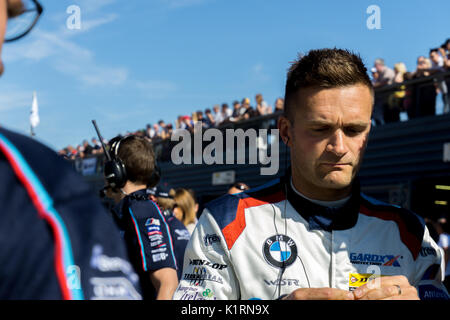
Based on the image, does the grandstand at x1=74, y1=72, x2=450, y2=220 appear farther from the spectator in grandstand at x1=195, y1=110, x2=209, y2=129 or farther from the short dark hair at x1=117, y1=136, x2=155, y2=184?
the short dark hair at x1=117, y1=136, x2=155, y2=184

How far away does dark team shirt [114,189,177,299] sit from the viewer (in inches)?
117

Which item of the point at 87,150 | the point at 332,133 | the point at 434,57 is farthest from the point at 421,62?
the point at 87,150

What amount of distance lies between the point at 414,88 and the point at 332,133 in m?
8.23

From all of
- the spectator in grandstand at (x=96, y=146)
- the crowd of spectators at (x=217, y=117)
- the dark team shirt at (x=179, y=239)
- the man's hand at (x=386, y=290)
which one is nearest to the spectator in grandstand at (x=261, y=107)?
the crowd of spectators at (x=217, y=117)

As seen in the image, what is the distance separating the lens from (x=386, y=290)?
4.70ft

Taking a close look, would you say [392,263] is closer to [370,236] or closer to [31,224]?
[370,236]

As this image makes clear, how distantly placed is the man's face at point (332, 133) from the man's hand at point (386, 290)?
1.48 ft

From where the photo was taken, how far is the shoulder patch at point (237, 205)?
1853 millimetres

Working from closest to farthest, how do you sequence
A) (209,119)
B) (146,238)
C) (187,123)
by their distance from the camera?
1. (146,238)
2. (209,119)
3. (187,123)

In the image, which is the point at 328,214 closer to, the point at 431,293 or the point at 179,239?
the point at 431,293

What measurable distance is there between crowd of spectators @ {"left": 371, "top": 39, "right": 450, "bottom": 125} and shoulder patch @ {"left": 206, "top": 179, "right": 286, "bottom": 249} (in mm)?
7678

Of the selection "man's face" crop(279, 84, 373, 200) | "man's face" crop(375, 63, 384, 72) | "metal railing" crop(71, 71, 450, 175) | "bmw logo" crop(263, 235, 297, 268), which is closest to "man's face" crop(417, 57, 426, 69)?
"metal railing" crop(71, 71, 450, 175)

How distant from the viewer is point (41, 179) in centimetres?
63
